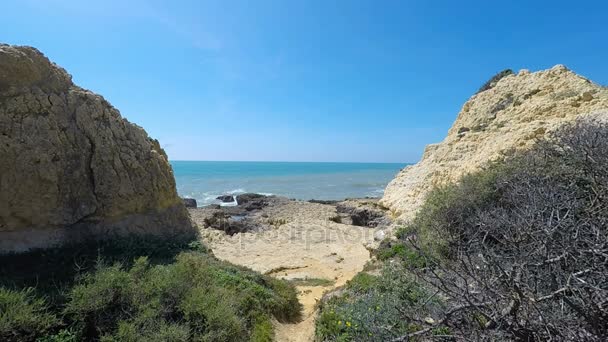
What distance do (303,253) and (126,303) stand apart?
8.28 m

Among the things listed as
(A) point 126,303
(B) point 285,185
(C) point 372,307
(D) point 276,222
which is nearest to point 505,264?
(C) point 372,307

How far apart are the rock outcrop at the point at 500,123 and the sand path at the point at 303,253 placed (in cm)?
297

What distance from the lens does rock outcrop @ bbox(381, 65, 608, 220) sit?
10773 mm

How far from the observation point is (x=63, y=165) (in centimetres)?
809

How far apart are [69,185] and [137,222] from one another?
2040 millimetres

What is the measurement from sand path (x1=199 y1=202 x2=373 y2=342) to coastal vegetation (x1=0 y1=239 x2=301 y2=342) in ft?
2.58

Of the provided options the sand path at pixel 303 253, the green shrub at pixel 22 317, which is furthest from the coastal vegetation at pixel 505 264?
the green shrub at pixel 22 317

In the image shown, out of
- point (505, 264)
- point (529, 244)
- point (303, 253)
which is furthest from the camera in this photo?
point (303, 253)

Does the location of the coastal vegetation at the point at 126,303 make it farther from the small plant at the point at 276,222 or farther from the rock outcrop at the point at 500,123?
the small plant at the point at 276,222

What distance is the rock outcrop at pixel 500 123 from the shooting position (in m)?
10.8

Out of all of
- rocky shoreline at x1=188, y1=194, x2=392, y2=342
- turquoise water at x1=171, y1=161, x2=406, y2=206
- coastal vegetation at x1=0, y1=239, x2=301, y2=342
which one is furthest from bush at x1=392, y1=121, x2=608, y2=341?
turquoise water at x1=171, y1=161, x2=406, y2=206

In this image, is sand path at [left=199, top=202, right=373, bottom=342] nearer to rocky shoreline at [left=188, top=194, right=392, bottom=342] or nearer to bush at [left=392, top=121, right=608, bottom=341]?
rocky shoreline at [left=188, top=194, right=392, bottom=342]

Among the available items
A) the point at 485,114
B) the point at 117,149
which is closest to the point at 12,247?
the point at 117,149

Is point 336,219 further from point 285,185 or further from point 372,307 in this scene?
point 285,185
